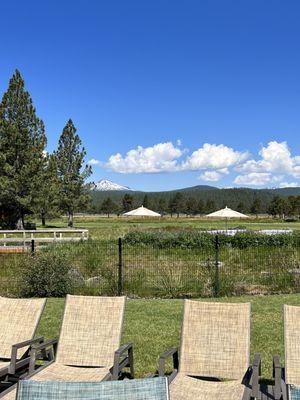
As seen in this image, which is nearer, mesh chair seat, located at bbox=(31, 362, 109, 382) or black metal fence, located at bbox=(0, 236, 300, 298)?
mesh chair seat, located at bbox=(31, 362, 109, 382)

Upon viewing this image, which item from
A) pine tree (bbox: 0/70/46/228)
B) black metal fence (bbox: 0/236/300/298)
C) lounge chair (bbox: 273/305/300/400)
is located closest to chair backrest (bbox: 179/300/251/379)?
lounge chair (bbox: 273/305/300/400)

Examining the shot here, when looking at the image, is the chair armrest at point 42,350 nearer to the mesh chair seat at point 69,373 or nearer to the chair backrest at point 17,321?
the mesh chair seat at point 69,373

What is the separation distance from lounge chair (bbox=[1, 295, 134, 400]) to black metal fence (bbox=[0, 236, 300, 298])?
16.9 ft

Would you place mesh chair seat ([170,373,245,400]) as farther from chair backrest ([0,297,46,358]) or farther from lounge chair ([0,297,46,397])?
chair backrest ([0,297,46,358])

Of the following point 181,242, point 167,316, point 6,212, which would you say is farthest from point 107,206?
point 167,316

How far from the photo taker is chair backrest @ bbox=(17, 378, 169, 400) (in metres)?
2.45

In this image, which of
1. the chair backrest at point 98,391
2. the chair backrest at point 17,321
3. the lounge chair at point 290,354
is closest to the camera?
the chair backrest at point 98,391

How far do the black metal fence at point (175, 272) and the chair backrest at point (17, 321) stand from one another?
4.96m

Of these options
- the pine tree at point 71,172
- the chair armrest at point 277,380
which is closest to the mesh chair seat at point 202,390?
the chair armrest at point 277,380

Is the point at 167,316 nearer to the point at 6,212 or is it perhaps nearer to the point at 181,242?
the point at 181,242

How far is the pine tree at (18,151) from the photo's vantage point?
35.6 m

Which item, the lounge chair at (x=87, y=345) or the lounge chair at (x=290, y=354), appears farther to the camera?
the lounge chair at (x=87, y=345)

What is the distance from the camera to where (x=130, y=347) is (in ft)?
15.1

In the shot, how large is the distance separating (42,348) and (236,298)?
234 inches
